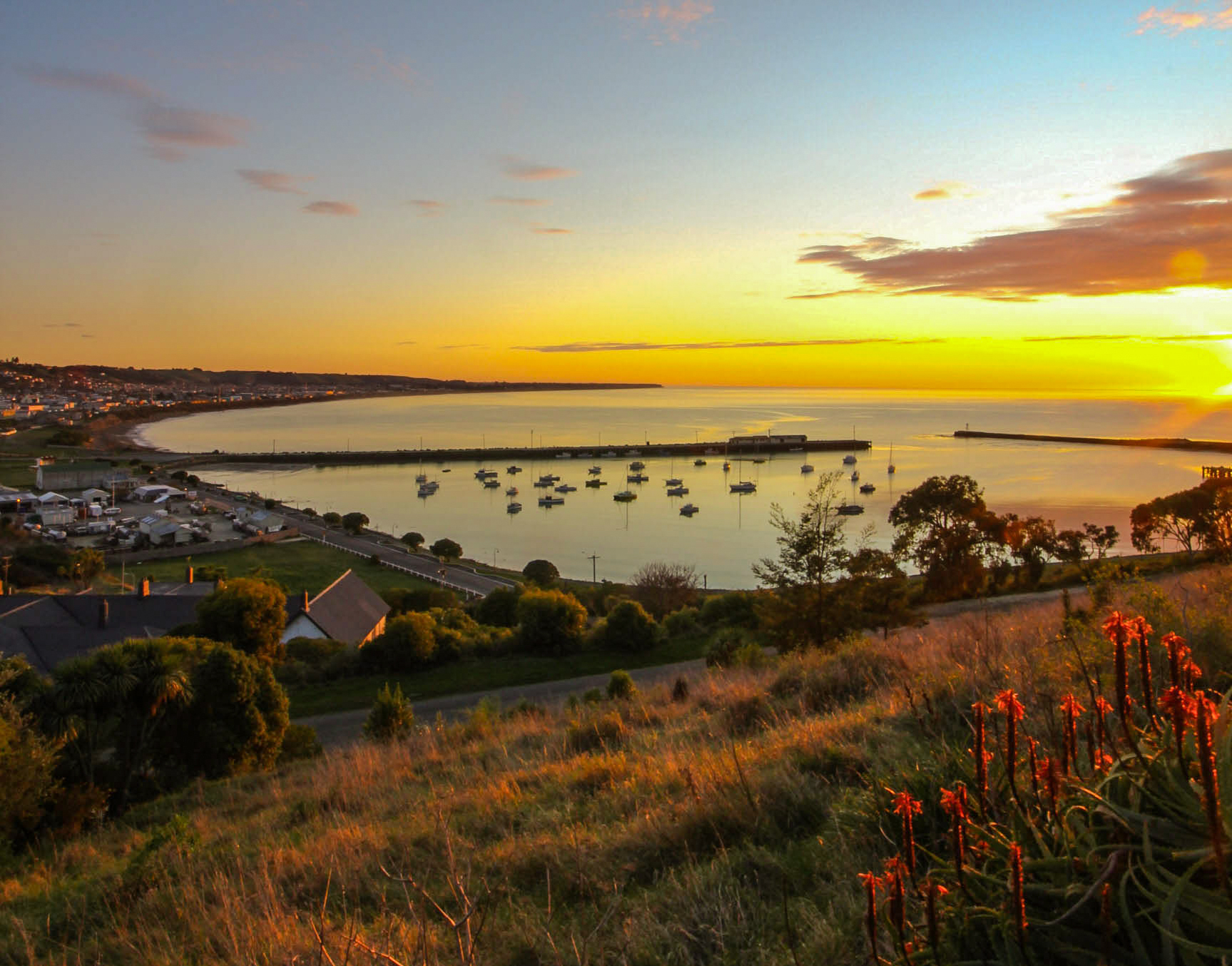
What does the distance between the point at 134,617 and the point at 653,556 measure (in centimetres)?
3069

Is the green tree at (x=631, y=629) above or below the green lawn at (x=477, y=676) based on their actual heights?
above

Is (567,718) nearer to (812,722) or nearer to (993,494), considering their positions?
(812,722)

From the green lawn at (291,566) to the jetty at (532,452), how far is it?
5692 cm

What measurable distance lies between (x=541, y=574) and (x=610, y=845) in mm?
35162

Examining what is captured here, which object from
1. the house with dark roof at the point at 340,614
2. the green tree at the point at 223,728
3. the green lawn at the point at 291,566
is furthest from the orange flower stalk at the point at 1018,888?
the green lawn at the point at 291,566

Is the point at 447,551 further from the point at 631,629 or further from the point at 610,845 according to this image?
the point at 610,845

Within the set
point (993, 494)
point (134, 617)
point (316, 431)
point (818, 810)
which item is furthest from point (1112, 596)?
point (316, 431)

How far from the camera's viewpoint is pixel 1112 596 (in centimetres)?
654

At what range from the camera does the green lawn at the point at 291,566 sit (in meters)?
38.4

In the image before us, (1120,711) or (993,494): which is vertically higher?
(1120,711)

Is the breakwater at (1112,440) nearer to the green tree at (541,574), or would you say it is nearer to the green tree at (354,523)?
the green tree at (541,574)

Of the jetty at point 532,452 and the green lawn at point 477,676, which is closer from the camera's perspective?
the green lawn at point 477,676

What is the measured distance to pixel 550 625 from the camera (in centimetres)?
2067

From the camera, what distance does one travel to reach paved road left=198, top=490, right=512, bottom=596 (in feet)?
126
